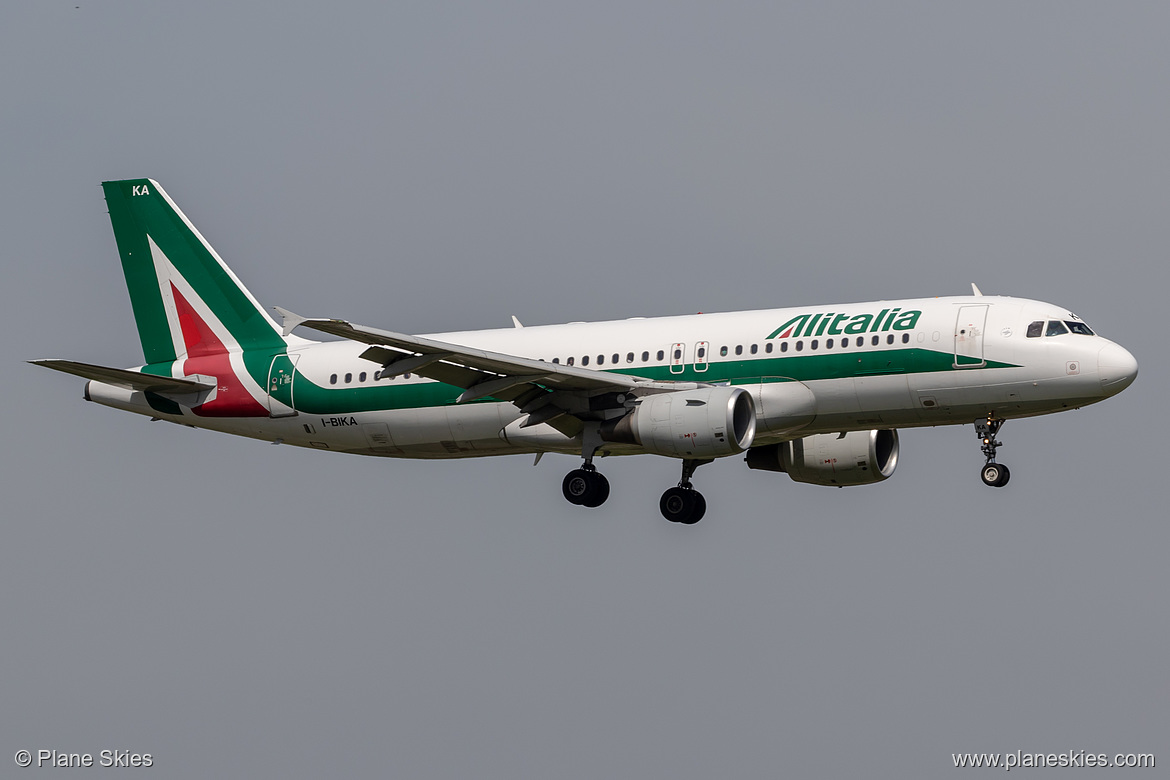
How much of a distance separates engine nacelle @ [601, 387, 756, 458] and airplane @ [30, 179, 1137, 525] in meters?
0.05

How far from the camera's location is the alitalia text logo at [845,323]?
1697 inches

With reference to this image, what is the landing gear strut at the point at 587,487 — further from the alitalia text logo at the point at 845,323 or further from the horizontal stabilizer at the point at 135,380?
the horizontal stabilizer at the point at 135,380

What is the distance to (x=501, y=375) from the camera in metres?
43.7

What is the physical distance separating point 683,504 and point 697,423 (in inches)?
232

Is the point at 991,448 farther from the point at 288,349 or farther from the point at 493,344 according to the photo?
the point at 288,349

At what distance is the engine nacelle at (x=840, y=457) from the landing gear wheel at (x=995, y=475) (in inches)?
195

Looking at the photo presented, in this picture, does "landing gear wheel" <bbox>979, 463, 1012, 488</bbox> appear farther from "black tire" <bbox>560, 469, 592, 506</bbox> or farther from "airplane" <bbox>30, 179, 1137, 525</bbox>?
"black tire" <bbox>560, 469, 592, 506</bbox>

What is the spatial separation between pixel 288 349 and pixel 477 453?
6634 millimetres

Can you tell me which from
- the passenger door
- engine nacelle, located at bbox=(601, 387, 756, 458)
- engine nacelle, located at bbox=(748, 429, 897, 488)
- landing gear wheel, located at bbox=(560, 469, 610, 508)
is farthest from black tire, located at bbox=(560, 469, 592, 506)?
the passenger door

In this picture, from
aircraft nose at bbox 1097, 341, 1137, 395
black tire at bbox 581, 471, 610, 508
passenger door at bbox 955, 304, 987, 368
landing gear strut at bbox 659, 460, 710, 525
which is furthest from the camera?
landing gear strut at bbox 659, 460, 710, 525

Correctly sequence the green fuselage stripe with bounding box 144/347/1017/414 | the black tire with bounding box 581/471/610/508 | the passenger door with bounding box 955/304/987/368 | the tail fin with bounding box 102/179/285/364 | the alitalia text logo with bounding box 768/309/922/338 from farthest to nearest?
the tail fin with bounding box 102/179/285/364
the black tire with bounding box 581/471/610/508
the alitalia text logo with bounding box 768/309/922/338
the green fuselage stripe with bounding box 144/347/1017/414
the passenger door with bounding box 955/304/987/368

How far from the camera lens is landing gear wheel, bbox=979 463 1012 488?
43156 millimetres

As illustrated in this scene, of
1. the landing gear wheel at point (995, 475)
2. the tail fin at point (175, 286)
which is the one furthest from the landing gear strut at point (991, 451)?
the tail fin at point (175, 286)


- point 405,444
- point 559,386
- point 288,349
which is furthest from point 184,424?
point 559,386
